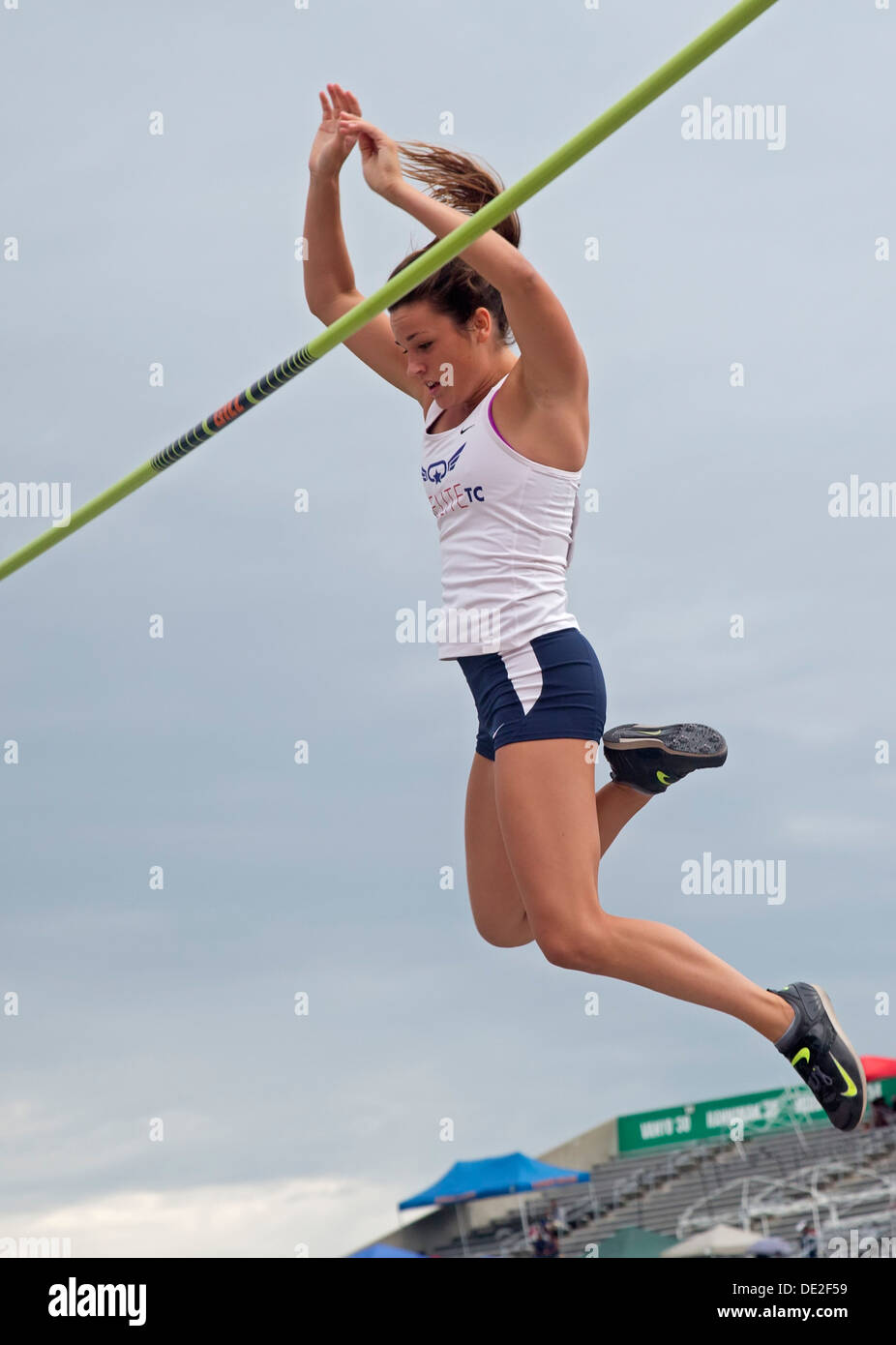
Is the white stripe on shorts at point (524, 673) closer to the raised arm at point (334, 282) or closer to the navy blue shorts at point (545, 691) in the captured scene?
the navy blue shorts at point (545, 691)

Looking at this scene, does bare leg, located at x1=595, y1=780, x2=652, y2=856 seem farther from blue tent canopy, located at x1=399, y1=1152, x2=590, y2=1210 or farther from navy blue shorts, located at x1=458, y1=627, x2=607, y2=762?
blue tent canopy, located at x1=399, y1=1152, x2=590, y2=1210

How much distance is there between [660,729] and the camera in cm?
432

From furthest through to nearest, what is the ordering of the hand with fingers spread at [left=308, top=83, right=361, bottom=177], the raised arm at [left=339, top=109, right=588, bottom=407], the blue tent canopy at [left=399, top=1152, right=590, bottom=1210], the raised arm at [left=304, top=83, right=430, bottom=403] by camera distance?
the blue tent canopy at [left=399, top=1152, right=590, bottom=1210] → the raised arm at [left=304, top=83, right=430, bottom=403] → the hand with fingers spread at [left=308, top=83, right=361, bottom=177] → the raised arm at [left=339, top=109, right=588, bottom=407]

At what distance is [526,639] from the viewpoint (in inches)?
157

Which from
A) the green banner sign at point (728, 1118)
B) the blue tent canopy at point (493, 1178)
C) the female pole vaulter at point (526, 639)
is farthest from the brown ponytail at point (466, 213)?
the green banner sign at point (728, 1118)

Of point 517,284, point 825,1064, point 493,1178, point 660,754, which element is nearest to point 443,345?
point 517,284

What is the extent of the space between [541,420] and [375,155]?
2.62ft

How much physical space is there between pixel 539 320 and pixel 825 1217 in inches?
628

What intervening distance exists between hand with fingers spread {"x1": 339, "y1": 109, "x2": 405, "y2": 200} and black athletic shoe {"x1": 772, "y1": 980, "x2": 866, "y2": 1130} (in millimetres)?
2464

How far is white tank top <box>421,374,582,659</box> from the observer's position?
398 centimetres

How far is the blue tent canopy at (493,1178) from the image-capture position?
1928 cm

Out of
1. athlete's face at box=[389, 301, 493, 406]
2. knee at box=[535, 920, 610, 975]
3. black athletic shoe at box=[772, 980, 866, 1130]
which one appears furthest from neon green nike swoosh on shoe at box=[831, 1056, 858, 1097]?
athlete's face at box=[389, 301, 493, 406]

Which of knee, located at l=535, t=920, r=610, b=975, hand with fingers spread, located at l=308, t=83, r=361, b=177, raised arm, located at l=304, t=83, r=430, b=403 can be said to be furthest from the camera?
raised arm, located at l=304, t=83, r=430, b=403
